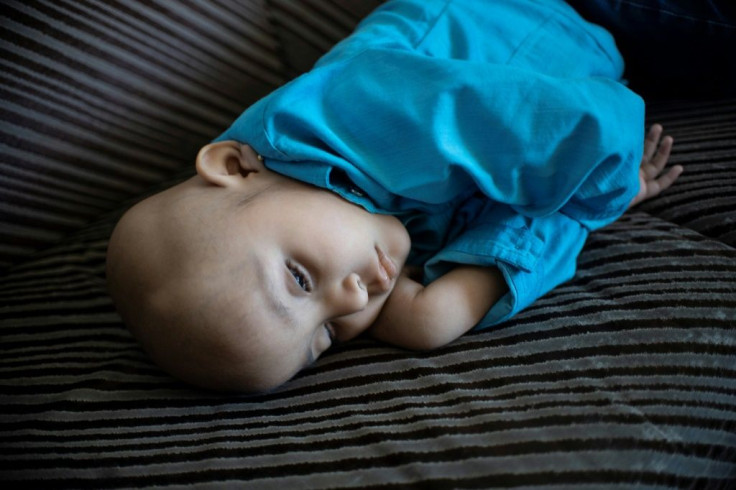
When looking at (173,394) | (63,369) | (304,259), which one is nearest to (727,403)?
(304,259)

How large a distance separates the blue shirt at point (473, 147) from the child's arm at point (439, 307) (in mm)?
22

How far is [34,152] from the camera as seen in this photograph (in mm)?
936

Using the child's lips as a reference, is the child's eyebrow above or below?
above

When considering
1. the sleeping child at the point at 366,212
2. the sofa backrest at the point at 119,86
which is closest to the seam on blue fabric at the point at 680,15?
the sleeping child at the point at 366,212

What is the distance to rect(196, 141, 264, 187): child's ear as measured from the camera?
2.57 ft

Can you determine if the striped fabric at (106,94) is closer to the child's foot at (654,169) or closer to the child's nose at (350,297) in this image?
the child's nose at (350,297)

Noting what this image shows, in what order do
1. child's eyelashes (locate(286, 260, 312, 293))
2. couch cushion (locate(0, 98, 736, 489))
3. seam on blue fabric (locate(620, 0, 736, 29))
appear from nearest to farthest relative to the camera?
couch cushion (locate(0, 98, 736, 489)) < child's eyelashes (locate(286, 260, 312, 293)) < seam on blue fabric (locate(620, 0, 736, 29))

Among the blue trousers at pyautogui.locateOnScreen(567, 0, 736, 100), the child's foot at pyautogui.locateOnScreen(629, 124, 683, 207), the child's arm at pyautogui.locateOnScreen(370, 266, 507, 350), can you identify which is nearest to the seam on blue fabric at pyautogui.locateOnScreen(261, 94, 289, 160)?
the child's arm at pyautogui.locateOnScreen(370, 266, 507, 350)

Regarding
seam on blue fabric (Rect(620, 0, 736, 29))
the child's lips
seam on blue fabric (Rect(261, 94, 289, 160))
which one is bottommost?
the child's lips

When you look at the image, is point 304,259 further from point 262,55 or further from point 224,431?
point 262,55

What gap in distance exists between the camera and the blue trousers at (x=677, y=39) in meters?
1.03

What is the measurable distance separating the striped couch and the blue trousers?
0.16ft

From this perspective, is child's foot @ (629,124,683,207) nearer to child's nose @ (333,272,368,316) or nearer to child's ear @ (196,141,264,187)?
child's nose @ (333,272,368,316)

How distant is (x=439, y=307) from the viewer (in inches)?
30.6
